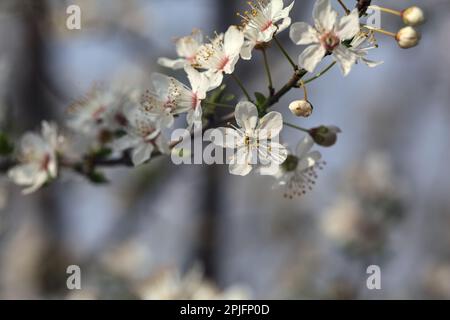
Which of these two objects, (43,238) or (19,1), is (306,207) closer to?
(43,238)

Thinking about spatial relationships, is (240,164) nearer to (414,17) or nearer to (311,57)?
(311,57)

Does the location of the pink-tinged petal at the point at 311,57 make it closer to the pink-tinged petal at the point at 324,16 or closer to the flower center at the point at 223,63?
the pink-tinged petal at the point at 324,16

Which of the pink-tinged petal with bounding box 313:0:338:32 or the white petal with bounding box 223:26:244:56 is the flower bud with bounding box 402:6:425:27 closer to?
the pink-tinged petal with bounding box 313:0:338:32

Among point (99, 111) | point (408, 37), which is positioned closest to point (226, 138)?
point (408, 37)

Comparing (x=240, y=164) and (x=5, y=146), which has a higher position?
(x=5, y=146)

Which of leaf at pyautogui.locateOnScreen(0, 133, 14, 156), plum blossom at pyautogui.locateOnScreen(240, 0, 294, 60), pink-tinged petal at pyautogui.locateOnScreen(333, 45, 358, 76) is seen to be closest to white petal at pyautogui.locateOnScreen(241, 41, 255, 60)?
plum blossom at pyautogui.locateOnScreen(240, 0, 294, 60)

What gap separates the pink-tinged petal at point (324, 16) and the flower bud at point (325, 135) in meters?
0.36

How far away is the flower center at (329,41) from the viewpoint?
1.56 m

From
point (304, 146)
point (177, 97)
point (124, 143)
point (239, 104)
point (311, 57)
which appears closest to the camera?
point (311, 57)

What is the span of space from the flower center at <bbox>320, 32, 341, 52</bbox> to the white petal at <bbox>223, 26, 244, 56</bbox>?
8.8 inches

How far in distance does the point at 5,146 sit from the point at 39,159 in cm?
18

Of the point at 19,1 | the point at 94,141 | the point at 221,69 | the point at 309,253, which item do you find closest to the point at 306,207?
the point at 309,253

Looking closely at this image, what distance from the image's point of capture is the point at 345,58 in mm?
1566

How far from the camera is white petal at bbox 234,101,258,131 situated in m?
1.64
